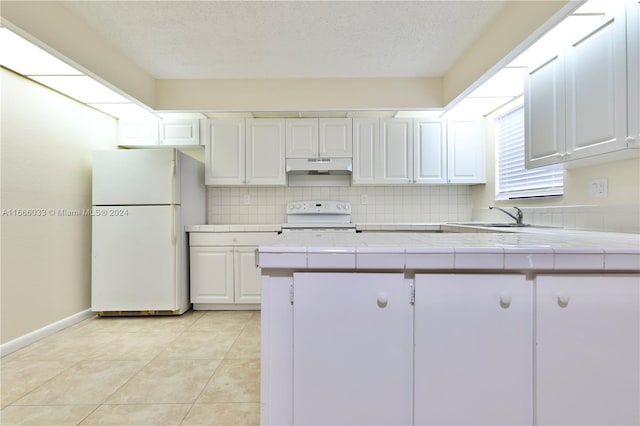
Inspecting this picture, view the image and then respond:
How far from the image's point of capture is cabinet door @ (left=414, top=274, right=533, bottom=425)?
3.32 feet

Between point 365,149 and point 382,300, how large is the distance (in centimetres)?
267

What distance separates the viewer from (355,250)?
1.03 metres

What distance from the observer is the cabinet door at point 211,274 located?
10.5 feet

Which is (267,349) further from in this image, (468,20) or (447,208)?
(447,208)

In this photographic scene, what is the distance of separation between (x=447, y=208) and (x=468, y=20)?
2114 millimetres

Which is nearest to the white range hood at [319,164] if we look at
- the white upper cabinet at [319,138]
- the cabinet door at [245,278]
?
the white upper cabinet at [319,138]

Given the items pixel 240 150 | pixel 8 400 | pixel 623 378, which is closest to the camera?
pixel 623 378

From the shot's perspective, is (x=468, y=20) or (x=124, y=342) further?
(x=124, y=342)

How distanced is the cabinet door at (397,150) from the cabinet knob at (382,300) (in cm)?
261

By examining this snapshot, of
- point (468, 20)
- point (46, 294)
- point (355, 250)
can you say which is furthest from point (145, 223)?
point (468, 20)

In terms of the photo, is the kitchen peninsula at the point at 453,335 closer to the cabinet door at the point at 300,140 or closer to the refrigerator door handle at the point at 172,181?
the refrigerator door handle at the point at 172,181

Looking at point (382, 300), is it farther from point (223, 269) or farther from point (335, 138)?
point (335, 138)

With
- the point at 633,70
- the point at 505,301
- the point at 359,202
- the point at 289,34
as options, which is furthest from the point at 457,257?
the point at 359,202

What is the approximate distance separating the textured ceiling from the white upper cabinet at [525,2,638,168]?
65 centimetres
